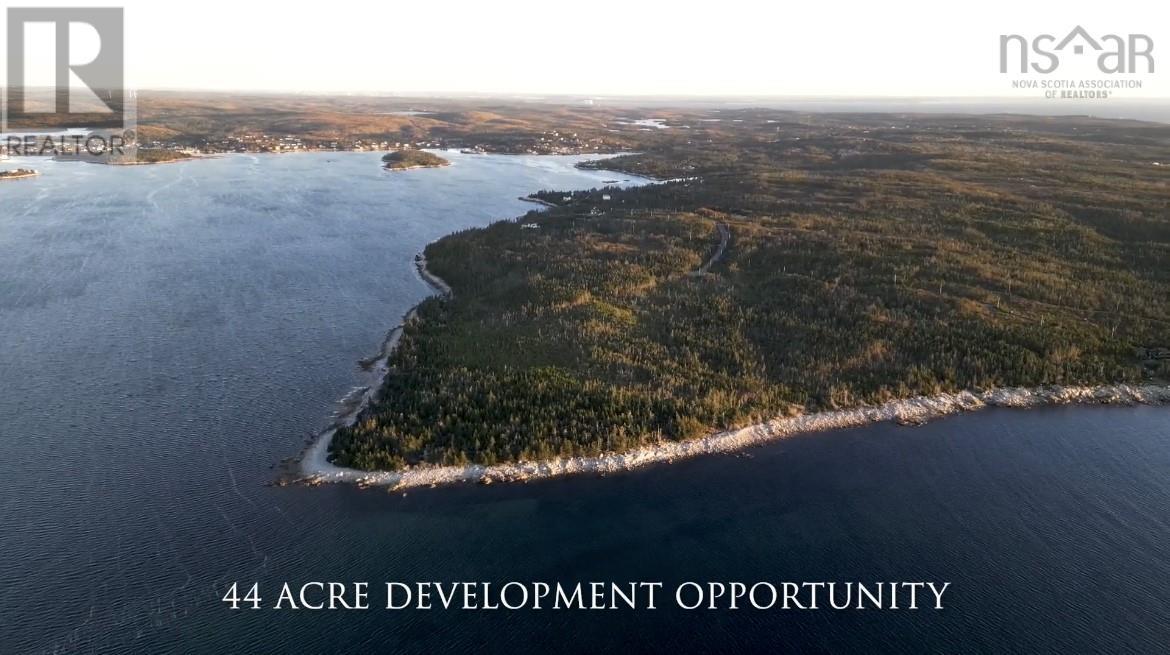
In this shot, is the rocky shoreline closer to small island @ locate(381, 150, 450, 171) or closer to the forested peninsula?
the forested peninsula

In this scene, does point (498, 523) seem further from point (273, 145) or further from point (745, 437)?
point (273, 145)

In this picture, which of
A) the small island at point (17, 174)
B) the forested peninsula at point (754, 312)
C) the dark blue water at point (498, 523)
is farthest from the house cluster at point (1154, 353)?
the small island at point (17, 174)

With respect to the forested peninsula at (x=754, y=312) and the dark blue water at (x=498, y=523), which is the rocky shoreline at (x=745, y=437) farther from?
the dark blue water at (x=498, y=523)

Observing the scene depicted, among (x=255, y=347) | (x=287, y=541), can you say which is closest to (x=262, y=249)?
(x=255, y=347)

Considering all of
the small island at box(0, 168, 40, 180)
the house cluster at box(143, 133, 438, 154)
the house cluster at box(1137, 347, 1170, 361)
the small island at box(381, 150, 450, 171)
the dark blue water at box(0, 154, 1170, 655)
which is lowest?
the dark blue water at box(0, 154, 1170, 655)

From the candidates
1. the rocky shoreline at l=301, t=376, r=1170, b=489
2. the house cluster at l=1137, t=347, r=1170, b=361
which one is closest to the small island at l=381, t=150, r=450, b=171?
the rocky shoreline at l=301, t=376, r=1170, b=489

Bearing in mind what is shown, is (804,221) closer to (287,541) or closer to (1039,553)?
(1039,553)
